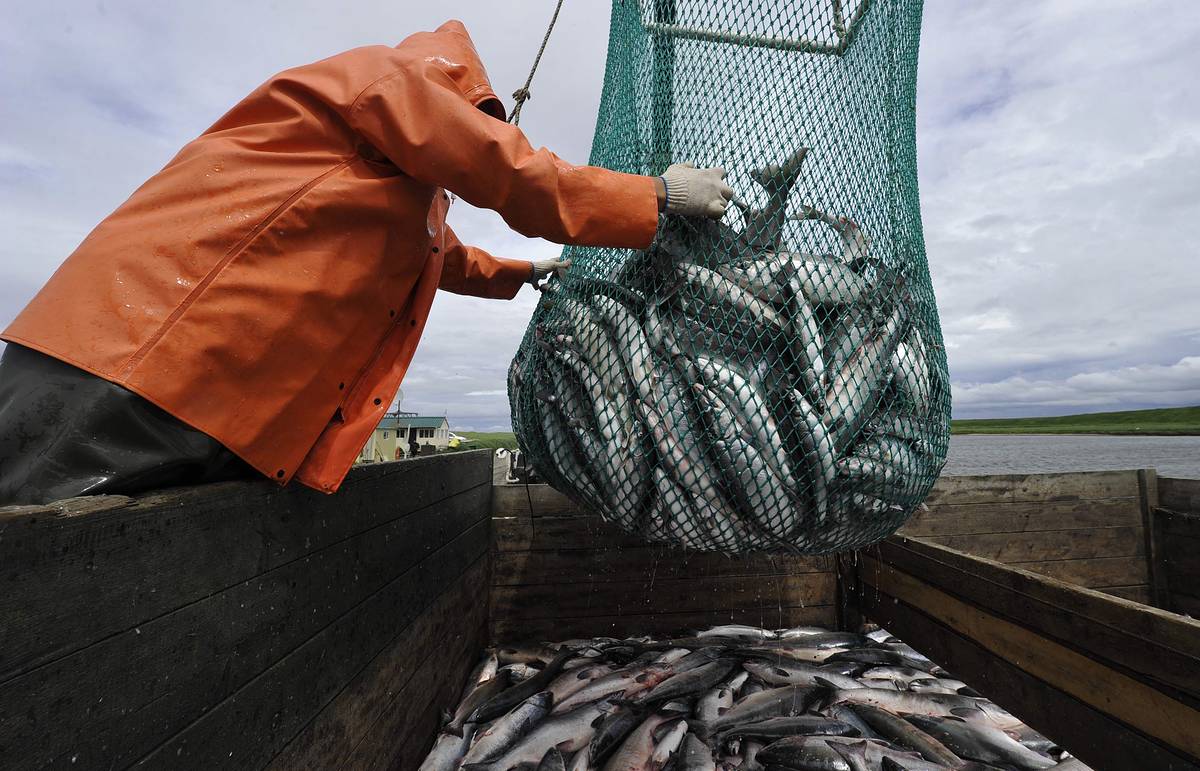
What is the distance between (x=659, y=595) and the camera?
3.82 metres

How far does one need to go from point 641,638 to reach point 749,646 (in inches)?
25.8

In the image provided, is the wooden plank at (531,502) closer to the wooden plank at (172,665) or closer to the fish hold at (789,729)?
the fish hold at (789,729)

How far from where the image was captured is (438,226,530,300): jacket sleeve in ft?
8.74

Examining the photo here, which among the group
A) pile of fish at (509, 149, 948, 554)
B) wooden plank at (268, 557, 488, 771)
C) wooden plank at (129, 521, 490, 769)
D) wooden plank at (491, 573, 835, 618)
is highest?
pile of fish at (509, 149, 948, 554)

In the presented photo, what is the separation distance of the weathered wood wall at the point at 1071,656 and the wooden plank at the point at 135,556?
93.5 inches

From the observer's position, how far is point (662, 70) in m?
2.14

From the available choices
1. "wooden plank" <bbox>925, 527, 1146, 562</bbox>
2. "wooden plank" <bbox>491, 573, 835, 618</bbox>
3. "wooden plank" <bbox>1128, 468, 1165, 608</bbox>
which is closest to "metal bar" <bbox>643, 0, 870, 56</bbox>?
"wooden plank" <bbox>491, 573, 835, 618</bbox>

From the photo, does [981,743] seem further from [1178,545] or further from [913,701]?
[1178,545]

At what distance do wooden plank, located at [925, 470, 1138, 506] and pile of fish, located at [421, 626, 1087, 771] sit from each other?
1185 mm

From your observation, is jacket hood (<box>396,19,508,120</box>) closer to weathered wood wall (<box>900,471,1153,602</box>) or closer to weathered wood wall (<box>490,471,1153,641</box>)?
weathered wood wall (<box>490,471,1153,641</box>)

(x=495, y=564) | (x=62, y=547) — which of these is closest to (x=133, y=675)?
(x=62, y=547)

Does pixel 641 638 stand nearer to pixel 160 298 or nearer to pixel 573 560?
pixel 573 560

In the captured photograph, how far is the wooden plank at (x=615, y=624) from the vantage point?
373cm

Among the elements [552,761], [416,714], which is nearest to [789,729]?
[552,761]
